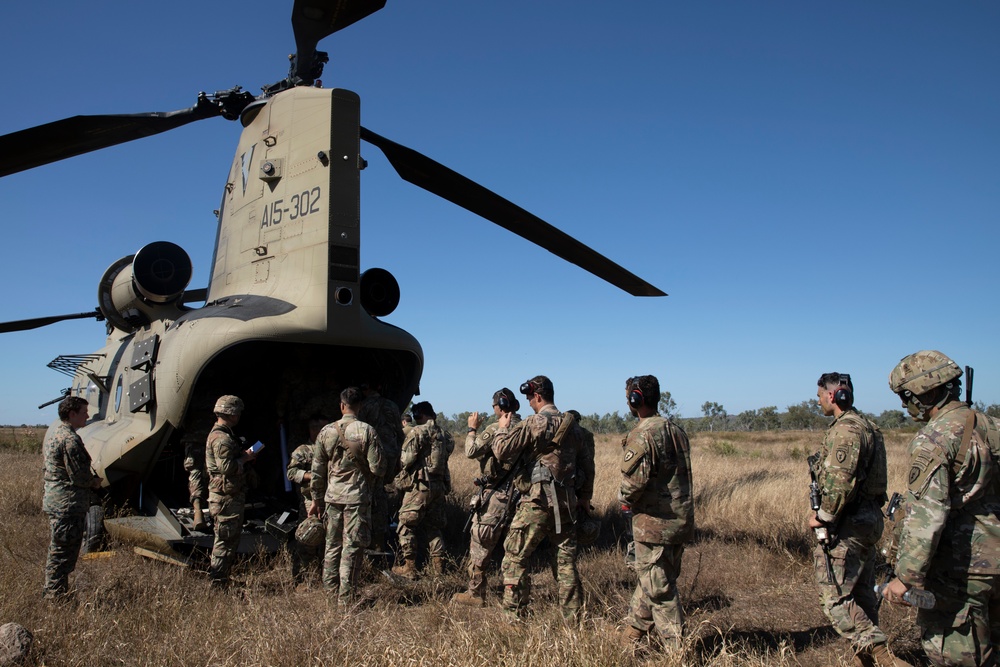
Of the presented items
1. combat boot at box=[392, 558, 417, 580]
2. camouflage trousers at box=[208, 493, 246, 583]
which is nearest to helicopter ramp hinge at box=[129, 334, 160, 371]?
camouflage trousers at box=[208, 493, 246, 583]

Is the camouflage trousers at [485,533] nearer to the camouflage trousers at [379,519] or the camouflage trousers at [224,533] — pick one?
the camouflage trousers at [379,519]

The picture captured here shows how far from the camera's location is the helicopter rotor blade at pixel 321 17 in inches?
237

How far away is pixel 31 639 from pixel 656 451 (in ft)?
12.8

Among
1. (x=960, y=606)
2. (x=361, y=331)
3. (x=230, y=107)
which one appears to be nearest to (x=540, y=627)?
(x=960, y=606)

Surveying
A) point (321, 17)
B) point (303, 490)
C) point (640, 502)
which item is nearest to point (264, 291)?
point (303, 490)

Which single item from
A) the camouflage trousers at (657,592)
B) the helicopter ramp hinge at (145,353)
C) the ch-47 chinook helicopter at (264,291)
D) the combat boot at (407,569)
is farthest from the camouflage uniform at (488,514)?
the helicopter ramp hinge at (145,353)

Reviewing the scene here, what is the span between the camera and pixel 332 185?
6.69 meters

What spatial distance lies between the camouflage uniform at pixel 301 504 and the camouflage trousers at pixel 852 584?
4281mm

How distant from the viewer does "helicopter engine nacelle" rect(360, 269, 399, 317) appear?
7.72 metres

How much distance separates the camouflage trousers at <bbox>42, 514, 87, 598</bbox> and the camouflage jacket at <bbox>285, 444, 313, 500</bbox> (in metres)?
1.91

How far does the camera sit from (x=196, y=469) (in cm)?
690

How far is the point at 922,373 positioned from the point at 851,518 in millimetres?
1268

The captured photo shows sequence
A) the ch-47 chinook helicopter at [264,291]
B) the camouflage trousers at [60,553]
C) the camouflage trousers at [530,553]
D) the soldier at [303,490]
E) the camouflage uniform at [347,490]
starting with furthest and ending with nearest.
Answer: the ch-47 chinook helicopter at [264,291], the soldier at [303,490], the camouflage uniform at [347,490], the camouflage trousers at [60,553], the camouflage trousers at [530,553]

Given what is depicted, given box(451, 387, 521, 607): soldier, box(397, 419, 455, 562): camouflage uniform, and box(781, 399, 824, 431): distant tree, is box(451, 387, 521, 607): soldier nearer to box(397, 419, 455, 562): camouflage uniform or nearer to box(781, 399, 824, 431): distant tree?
box(397, 419, 455, 562): camouflage uniform
